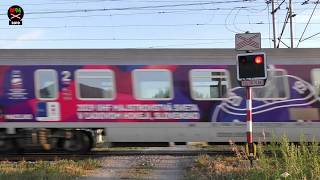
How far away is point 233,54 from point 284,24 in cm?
1917

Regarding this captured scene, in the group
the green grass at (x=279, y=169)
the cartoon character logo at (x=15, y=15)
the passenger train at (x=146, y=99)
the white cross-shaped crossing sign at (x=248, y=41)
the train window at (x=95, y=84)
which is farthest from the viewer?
the cartoon character logo at (x=15, y=15)

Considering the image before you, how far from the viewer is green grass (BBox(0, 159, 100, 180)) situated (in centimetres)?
1021

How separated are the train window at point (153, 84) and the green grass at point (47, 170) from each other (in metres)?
3.15

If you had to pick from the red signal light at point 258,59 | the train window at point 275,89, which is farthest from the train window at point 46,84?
the red signal light at point 258,59

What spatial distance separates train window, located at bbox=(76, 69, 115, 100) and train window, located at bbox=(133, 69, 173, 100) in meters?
0.69

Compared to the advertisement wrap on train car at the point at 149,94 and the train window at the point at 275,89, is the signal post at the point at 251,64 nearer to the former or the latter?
the advertisement wrap on train car at the point at 149,94

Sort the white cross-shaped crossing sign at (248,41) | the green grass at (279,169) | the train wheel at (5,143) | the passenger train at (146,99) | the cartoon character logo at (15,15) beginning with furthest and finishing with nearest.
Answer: the cartoon character logo at (15,15) < the train wheel at (5,143) < the passenger train at (146,99) < the white cross-shaped crossing sign at (248,41) < the green grass at (279,169)

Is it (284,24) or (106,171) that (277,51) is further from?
(284,24)

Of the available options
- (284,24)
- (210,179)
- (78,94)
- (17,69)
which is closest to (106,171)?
(210,179)

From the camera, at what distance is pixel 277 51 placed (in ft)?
50.9

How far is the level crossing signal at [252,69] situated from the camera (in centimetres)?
1170

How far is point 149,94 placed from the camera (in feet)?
50.4

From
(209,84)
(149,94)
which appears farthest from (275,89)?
(149,94)

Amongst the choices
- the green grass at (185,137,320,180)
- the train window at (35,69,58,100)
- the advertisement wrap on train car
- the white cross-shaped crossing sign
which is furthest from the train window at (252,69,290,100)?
the train window at (35,69,58,100)
